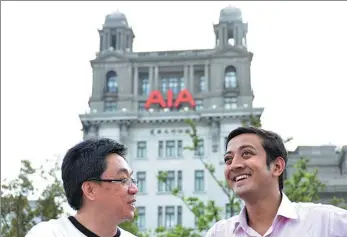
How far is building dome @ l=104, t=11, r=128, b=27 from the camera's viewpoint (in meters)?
34.4

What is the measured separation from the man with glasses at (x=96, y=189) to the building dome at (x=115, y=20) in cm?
3192

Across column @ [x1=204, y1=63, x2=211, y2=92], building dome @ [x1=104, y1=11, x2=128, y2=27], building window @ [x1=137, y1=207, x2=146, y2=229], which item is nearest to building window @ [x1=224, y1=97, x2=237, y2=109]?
column @ [x1=204, y1=63, x2=211, y2=92]

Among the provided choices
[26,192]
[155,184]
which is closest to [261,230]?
[26,192]

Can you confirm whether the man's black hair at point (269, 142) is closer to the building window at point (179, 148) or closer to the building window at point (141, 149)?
the building window at point (179, 148)

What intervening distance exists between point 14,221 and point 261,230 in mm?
9877

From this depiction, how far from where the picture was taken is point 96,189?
2.90 meters

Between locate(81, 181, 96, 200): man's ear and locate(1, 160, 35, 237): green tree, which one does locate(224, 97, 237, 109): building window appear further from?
locate(81, 181, 96, 200): man's ear

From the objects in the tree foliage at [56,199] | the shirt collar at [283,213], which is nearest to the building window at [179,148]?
the tree foliage at [56,199]

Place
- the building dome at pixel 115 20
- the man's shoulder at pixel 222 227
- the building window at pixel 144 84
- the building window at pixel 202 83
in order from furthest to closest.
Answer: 1. the building dome at pixel 115 20
2. the building window at pixel 144 84
3. the building window at pixel 202 83
4. the man's shoulder at pixel 222 227

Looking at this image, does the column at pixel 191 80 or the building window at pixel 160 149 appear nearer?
the building window at pixel 160 149

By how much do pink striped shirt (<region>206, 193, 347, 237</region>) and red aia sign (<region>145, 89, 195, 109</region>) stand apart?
98.2 ft

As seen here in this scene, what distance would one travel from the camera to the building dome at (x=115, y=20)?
3444cm

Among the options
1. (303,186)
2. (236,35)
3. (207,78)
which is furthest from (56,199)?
(236,35)

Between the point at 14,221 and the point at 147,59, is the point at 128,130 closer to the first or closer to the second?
the point at 147,59
